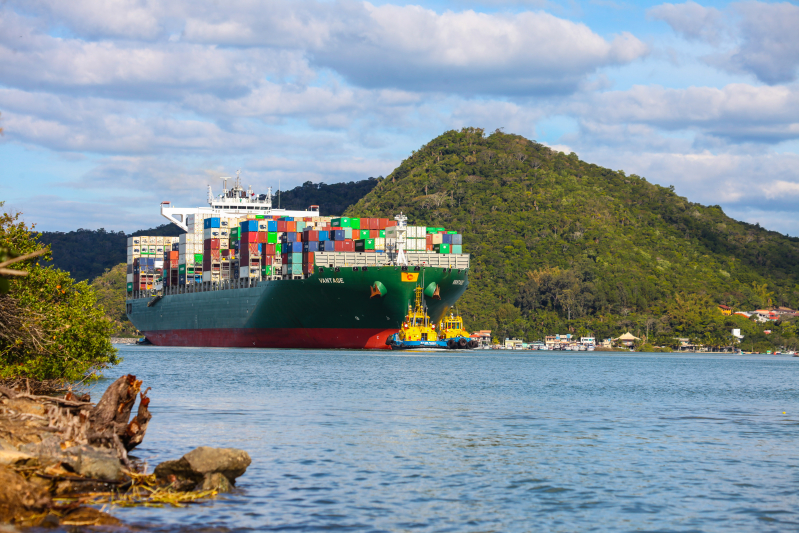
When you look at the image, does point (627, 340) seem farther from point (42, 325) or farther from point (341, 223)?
point (42, 325)

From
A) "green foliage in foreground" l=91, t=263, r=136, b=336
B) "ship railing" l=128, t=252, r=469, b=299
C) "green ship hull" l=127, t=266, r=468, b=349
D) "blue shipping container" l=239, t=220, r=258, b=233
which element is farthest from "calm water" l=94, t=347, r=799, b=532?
"green foliage in foreground" l=91, t=263, r=136, b=336

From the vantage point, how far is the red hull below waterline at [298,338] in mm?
81375

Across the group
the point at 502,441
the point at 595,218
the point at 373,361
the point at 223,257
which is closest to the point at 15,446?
the point at 502,441

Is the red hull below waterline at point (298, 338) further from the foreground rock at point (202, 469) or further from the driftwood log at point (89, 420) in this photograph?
the foreground rock at point (202, 469)

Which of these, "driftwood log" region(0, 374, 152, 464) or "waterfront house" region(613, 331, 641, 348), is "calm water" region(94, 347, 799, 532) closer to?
"driftwood log" region(0, 374, 152, 464)

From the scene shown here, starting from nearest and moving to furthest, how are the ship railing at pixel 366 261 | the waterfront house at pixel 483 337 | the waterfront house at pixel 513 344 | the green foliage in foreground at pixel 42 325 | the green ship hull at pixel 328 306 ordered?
1. the green foliage in foreground at pixel 42 325
2. the green ship hull at pixel 328 306
3. the ship railing at pixel 366 261
4. the waterfront house at pixel 483 337
5. the waterfront house at pixel 513 344

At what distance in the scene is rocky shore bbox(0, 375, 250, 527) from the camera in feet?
45.3

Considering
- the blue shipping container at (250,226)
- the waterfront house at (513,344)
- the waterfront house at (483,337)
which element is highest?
the blue shipping container at (250,226)

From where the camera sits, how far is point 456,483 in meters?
18.3

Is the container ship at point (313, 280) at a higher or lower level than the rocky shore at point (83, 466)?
higher

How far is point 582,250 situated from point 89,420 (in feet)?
525

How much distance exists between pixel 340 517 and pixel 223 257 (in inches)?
3393

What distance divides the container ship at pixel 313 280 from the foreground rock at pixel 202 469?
195 feet

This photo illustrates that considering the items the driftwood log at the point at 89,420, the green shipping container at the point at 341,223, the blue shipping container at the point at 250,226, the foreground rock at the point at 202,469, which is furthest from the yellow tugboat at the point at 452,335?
the foreground rock at the point at 202,469
